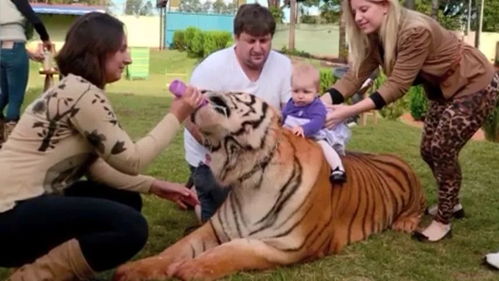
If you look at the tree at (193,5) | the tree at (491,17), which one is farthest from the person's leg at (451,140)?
the tree at (193,5)

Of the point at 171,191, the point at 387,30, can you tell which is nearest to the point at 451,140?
the point at 387,30


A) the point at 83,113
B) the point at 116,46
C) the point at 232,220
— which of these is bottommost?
the point at 232,220

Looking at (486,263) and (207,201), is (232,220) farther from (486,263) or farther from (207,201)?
(486,263)

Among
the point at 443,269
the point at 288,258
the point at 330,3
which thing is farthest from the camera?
the point at 330,3

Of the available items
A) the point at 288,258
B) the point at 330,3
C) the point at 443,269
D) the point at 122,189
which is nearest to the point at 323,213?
the point at 288,258

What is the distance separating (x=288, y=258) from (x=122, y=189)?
2.84 feet

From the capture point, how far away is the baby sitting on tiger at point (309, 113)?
12.9 ft

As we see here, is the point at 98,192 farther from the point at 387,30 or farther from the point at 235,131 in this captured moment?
the point at 387,30

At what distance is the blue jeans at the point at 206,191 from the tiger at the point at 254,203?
50 centimetres

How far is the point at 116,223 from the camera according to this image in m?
3.12

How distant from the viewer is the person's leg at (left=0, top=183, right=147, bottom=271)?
303cm

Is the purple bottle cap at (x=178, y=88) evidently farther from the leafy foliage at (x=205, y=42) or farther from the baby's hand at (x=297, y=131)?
the leafy foliage at (x=205, y=42)

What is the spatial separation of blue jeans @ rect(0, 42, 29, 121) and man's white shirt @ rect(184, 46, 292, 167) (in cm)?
333

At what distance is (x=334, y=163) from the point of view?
3.97 metres
